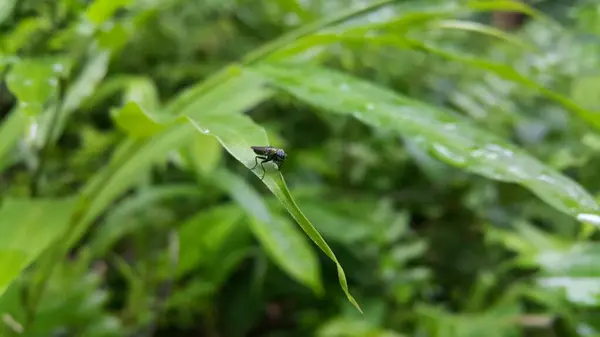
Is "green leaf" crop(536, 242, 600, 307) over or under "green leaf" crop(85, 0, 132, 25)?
under

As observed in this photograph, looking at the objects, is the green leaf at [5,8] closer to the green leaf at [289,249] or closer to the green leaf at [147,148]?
the green leaf at [147,148]

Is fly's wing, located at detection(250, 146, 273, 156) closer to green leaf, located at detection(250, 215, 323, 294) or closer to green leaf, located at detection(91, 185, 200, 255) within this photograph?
green leaf, located at detection(250, 215, 323, 294)

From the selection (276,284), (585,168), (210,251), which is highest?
(585,168)

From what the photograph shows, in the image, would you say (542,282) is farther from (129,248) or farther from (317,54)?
(129,248)

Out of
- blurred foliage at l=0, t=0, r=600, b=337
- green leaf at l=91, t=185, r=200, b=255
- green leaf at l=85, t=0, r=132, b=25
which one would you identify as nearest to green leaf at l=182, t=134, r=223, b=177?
blurred foliage at l=0, t=0, r=600, b=337

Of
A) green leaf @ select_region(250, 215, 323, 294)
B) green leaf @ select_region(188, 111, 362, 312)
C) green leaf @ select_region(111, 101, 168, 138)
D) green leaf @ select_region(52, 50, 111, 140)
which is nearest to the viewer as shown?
green leaf @ select_region(188, 111, 362, 312)

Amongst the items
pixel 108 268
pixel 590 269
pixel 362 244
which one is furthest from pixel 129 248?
pixel 590 269
